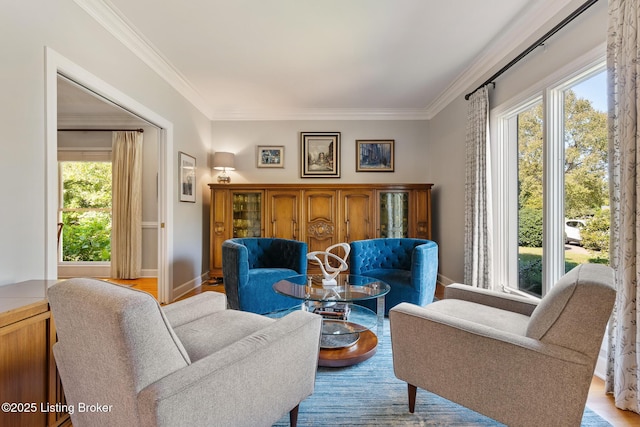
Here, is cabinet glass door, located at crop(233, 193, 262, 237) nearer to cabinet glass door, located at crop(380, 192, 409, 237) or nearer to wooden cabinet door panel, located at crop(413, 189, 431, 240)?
cabinet glass door, located at crop(380, 192, 409, 237)

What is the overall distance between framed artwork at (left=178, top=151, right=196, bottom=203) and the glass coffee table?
2143 mm

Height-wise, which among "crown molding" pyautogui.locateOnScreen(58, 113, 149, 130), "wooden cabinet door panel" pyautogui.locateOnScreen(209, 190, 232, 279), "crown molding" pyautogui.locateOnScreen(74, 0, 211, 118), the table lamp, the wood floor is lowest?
the wood floor

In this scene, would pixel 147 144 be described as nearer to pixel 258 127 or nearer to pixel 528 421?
pixel 258 127

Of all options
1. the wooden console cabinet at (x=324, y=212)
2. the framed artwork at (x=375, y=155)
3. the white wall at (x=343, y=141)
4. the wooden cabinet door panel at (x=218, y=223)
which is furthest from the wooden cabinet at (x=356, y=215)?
the wooden cabinet door panel at (x=218, y=223)

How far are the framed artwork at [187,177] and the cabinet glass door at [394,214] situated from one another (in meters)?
2.76

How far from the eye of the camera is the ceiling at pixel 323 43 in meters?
2.34

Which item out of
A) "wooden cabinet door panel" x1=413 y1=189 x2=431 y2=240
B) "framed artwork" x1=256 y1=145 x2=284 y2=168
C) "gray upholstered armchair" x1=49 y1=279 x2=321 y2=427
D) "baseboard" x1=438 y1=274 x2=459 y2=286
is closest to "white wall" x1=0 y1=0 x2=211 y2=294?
"gray upholstered armchair" x1=49 y1=279 x2=321 y2=427

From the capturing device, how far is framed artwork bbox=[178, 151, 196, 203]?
3798mm

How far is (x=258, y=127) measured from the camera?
192 inches

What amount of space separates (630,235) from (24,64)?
3660mm

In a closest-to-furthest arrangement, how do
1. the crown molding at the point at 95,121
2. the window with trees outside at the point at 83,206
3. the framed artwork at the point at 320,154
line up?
the crown molding at the point at 95,121 → the framed artwork at the point at 320,154 → the window with trees outside at the point at 83,206

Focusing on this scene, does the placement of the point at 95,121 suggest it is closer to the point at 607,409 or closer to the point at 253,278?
the point at 253,278

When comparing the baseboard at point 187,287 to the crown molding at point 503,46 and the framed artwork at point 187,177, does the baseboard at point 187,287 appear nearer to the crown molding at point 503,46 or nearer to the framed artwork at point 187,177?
the framed artwork at point 187,177

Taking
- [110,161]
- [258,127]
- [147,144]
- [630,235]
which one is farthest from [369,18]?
[110,161]
